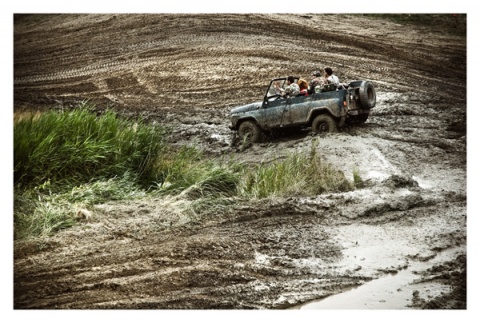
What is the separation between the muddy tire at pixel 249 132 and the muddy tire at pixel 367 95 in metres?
1.23

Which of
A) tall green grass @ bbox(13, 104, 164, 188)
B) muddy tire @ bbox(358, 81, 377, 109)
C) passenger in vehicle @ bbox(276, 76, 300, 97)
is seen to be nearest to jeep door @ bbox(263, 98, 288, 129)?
passenger in vehicle @ bbox(276, 76, 300, 97)

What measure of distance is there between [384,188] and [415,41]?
1768 mm

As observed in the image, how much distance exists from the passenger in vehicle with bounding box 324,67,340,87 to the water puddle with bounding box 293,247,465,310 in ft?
7.64

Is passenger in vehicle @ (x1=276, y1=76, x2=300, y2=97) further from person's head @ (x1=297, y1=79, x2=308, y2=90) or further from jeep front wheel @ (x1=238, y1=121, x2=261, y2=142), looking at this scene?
jeep front wheel @ (x1=238, y1=121, x2=261, y2=142)

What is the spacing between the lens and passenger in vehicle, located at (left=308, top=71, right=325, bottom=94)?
9257mm

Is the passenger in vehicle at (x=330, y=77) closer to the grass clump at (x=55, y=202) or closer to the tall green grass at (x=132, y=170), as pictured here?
the tall green grass at (x=132, y=170)

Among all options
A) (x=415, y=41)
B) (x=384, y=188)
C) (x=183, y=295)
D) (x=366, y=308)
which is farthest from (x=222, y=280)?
(x=415, y=41)

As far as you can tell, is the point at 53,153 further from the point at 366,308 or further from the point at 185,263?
the point at 366,308

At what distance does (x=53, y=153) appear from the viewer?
28.4ft

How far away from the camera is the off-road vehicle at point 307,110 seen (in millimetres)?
9125

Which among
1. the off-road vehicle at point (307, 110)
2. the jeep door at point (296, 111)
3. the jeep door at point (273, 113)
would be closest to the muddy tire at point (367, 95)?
the off-road vehicle at point (307, 110)

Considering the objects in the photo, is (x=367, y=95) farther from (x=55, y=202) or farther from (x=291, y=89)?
(x=55, y=202)

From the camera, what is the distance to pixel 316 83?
9281 mm

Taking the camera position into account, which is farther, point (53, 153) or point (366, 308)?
point (53, 153)
